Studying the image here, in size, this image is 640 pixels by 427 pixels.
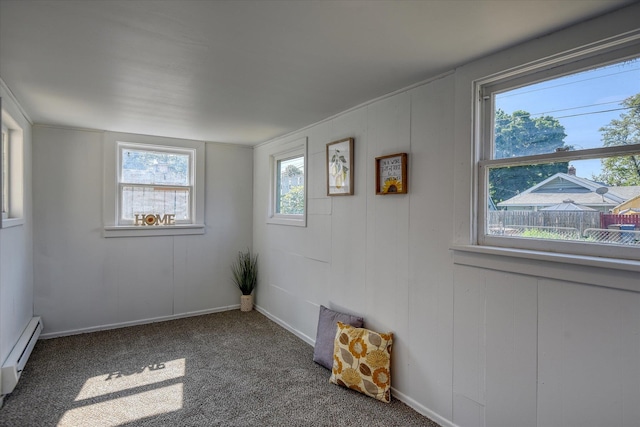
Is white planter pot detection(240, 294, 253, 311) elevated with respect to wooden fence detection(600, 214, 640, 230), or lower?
lower

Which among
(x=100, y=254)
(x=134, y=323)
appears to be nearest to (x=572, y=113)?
(x=100, y=254)

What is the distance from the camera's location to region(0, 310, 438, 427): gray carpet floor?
2240mm

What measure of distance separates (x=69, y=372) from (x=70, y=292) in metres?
1.18

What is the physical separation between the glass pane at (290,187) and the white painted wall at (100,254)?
2.59ft

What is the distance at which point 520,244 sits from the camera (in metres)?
1.85

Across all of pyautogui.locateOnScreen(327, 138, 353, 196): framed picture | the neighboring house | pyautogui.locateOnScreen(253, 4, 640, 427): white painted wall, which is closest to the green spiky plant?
pyautogui.locateOnScreen(253, 4, 640, 427): white painted wall

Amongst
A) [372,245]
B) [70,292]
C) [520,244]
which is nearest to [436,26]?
[520,244]

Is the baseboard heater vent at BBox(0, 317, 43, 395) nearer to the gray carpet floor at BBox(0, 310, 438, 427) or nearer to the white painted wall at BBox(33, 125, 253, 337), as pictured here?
the gray carpet floor at BBox(0, 310, 438, 427)

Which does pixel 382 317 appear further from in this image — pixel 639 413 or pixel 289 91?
pixel 289 91

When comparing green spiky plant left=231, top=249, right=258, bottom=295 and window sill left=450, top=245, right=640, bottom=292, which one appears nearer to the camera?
window sill left=450, top=245, right=640, bottom=292

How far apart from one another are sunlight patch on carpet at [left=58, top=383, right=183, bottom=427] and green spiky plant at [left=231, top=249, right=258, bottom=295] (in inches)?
82.1

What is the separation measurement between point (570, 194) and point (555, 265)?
1.22 ft

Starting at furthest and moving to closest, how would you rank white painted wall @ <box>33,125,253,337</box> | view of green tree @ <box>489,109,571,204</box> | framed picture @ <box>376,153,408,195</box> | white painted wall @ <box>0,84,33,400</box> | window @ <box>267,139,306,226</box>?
1. window @ <box>267,139,306,226</box>
2. white painted wall @ <box>33,125,253,337</box>
3. white painted wall @ <box>0,84,33,400</box>
4. framed picture @ <box>376,153,408,195</box>
5. view of green tree @ <box>489,109,571,204</box>

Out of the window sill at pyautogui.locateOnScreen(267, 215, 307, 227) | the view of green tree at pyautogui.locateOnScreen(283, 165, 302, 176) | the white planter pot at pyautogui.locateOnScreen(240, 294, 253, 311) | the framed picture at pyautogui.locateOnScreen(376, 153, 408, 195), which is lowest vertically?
the white planter pot at pyautogui.locateOnScreen(240, 294, 253, 311)
